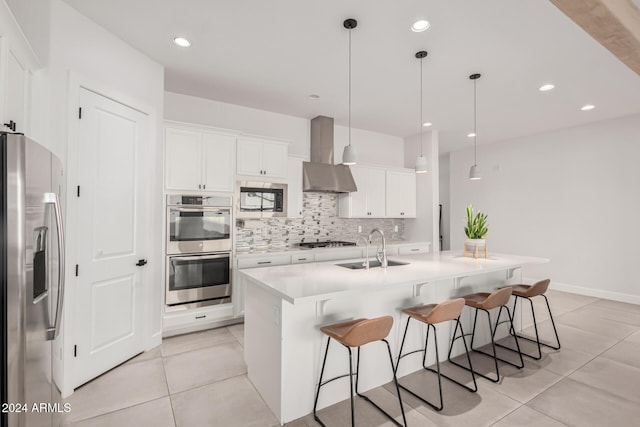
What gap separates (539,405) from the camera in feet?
7.40

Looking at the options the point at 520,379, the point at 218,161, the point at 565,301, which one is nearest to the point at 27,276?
the point at 218,161

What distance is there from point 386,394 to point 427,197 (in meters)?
4.12

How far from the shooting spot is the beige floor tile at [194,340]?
10.5 ft

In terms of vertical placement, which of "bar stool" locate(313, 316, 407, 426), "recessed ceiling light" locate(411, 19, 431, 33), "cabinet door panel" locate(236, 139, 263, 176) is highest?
"recessed ceiling light" locate(411, 19, 431, 33)

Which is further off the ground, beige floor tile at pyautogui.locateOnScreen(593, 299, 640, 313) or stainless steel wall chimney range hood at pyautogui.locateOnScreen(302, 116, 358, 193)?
stainless steel wall chimney range hood at pyautogui.locateOnScreen(302, 116, 358, 193)

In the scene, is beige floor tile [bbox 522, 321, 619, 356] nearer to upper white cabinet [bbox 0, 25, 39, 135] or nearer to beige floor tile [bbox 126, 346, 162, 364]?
beige floor tile [bbox 126, 346, 162, 364]

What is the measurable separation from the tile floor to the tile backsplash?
1.53 metres

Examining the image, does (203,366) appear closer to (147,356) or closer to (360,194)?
(147,356)

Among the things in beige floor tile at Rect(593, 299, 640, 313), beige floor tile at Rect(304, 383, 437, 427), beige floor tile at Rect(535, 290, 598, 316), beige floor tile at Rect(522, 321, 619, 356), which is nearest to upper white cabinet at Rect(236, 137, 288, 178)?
beige floor tile at Rect(304, 383, 437, 427)

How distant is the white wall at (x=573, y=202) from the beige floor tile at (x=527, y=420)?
14.0ft

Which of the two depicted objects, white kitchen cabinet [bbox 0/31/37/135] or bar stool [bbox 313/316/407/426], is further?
bar stool [bbox 313/316/407/426]

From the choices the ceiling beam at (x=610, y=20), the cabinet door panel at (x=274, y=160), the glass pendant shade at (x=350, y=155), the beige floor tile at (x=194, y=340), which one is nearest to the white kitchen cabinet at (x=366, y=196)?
the cabinet door panel at (x=274, y=160)

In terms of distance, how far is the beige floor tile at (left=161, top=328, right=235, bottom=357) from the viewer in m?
3.19

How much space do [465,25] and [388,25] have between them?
2.05ft
